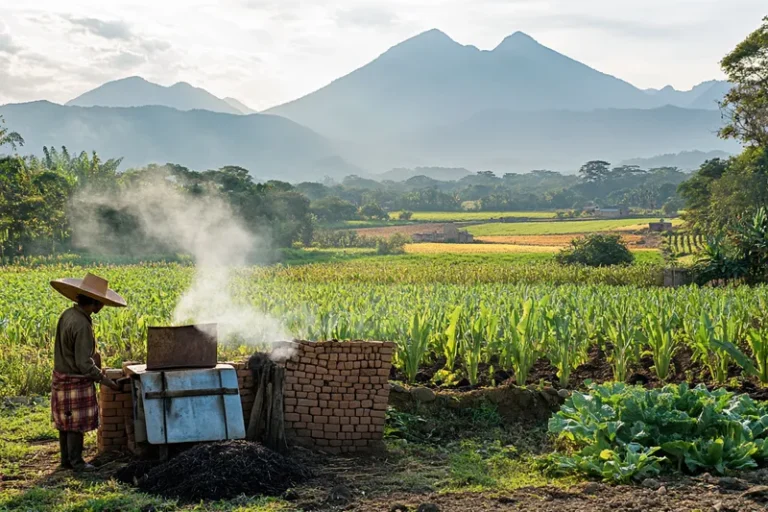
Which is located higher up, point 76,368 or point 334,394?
point 76,368

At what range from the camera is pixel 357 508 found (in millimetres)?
5992

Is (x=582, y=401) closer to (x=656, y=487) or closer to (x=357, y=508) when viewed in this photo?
(x=656, y=487)

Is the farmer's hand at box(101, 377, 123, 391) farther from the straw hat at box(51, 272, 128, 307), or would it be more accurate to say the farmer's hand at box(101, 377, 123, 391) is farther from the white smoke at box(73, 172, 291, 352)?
the white smoke at box(73, 172, 291, 352)

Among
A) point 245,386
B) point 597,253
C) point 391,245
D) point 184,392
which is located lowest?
point 597,253

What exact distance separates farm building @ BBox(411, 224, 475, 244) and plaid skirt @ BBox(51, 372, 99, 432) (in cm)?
5730

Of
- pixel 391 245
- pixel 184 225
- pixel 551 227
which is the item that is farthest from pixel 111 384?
pixel 551 227

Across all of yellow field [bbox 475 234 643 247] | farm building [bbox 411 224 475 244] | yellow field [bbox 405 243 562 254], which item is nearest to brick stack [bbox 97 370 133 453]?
yellow field [bbox 405 243 562 254]

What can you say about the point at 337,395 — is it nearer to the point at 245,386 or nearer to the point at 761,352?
the point at 245,386

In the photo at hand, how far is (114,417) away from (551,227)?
69.9 meters

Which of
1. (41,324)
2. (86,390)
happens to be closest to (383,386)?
(86,390)

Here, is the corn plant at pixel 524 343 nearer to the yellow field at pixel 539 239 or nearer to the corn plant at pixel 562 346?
the corn plant at pixel 562 346

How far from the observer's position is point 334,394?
807 cm

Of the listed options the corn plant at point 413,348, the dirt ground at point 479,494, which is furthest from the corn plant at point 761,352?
the corn plant at point 413,348

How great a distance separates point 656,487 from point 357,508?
6.91ft
